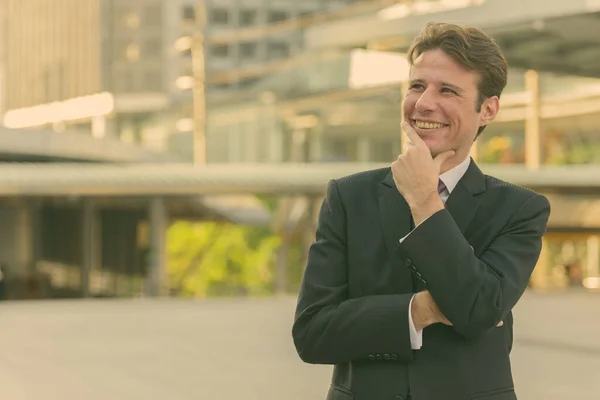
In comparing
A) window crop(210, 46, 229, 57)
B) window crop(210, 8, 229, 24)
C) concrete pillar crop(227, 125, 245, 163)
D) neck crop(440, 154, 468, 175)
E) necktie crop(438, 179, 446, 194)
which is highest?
window crop(210, 8, 229, 24)

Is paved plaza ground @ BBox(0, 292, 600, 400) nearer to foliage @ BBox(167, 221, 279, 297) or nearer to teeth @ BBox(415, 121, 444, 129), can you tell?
teeth @ BBox(415, 121, 444, 129)

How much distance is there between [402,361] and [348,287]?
23 cm

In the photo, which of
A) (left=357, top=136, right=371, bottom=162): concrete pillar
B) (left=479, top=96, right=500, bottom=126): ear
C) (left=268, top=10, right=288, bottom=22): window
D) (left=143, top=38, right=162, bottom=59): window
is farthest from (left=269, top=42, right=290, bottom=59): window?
(left=479, top=96, right=500, bottom=126): ear

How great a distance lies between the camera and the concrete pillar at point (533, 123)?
160ft

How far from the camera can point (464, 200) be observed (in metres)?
3.00

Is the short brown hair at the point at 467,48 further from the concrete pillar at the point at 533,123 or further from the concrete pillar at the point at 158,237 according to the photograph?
the concrete pillar at the point at 533,123

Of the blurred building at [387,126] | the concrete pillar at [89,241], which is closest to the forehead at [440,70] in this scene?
the concrete pillar at [89,241]

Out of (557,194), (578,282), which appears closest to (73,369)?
(557,194)

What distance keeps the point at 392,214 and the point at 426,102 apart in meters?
0.28

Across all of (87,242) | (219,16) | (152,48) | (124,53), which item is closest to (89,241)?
(87,242)

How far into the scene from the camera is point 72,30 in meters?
130

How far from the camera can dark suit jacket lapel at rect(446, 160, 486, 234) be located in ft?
9.82

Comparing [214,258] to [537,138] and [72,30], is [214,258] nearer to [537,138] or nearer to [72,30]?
[537,138]

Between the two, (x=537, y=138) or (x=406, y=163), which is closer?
(x=406, y=163)
